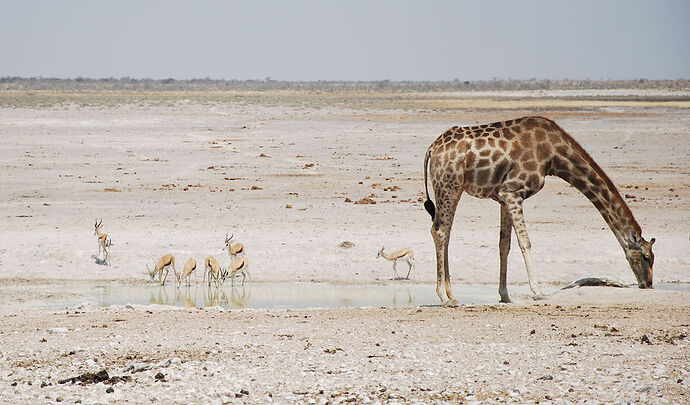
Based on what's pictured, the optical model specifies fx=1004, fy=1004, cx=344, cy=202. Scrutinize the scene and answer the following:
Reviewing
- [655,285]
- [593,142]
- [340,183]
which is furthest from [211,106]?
[655,285]

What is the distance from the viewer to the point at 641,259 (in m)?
14.5

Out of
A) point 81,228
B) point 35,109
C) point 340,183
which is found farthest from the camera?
point 35,109

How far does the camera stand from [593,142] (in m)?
43.9

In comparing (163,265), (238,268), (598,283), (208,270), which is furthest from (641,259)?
(163,265)

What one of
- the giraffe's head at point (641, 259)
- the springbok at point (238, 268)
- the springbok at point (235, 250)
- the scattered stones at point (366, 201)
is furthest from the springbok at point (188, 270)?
the scattered stones at point (366, 201)

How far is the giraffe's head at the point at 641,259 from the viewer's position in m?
14.5

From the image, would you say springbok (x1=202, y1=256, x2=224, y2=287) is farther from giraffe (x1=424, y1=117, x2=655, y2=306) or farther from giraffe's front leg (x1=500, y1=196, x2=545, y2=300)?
giraffe's front leg (x1=500, y1=196, x2=545, y2=300)

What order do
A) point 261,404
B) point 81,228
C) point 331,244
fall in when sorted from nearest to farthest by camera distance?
point 261,404 < point 331,244 < point 81,228

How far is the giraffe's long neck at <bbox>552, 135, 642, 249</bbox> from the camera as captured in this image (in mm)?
14609

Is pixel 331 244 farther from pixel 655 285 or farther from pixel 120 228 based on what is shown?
pixel 655 285

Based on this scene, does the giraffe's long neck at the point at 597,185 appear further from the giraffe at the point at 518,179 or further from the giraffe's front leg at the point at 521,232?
the giraffe's front leg at the point at 521,232

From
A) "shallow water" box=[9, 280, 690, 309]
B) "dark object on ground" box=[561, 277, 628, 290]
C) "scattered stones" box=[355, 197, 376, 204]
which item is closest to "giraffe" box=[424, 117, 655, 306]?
"dark object on ground" box=[561, 277, 628, 290]

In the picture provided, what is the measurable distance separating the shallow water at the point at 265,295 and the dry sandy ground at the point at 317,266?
55cm

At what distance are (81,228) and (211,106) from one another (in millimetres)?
54643
